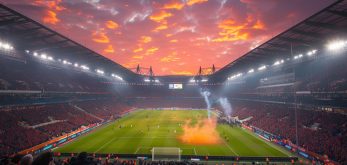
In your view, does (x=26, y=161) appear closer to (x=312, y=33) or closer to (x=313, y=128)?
(x=312, y=33)

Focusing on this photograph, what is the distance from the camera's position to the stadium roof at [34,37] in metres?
28.9

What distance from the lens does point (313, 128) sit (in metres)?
36.8

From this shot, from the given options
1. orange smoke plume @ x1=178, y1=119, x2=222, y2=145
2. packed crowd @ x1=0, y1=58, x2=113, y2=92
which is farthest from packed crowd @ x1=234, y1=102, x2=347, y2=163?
packed crowd @ x1=0, y1=58, x2=113, y2=92

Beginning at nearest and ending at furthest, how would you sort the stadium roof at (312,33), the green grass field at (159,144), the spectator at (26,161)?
the spectator at (26,161) → the stadium roof at (312,33) → the green grass field at (159,144)

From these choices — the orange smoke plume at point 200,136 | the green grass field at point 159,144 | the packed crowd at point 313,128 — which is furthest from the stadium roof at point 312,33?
the orange smoke plume at point 200,136

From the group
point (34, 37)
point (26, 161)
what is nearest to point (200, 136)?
point (34, 37)

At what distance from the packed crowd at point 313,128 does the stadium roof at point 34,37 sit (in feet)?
143

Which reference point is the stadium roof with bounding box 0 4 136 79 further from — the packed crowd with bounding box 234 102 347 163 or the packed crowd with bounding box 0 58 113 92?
the packed crowd with bounding box 234 102 347 163

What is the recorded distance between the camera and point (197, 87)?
12862cm

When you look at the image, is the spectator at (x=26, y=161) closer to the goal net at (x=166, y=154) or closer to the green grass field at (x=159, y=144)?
the goal net at (x=166, y=154)

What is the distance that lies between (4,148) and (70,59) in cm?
3314

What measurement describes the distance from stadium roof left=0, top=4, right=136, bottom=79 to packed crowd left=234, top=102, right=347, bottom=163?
43574 mm

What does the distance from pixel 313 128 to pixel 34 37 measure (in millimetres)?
50477

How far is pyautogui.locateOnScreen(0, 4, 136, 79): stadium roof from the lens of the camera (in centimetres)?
2892
